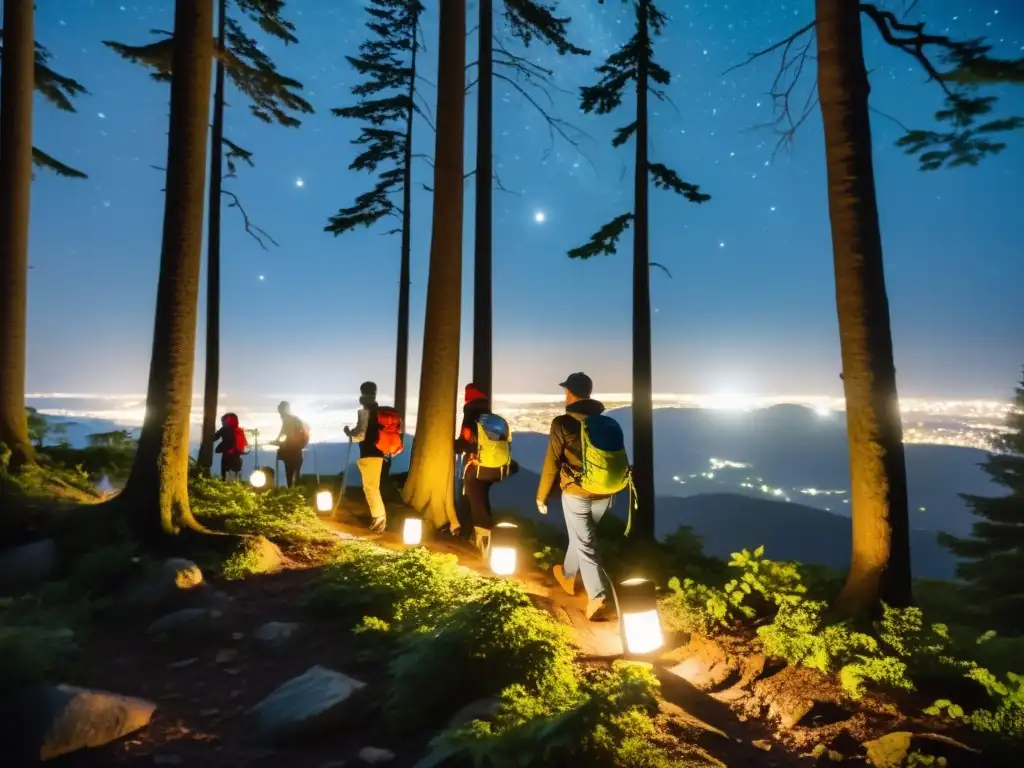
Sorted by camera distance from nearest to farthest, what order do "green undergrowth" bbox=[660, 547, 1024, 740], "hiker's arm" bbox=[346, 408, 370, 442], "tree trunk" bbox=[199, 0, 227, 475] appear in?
"green undergrowth" bbox=[660, 547, 1024, 740] → "hiker's arm" bbox=[346, 408, 370, 442] → "tree trunk" bbox=[199, 0, 227, 475]

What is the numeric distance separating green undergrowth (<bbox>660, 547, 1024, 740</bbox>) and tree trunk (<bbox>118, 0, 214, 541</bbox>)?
243 inches

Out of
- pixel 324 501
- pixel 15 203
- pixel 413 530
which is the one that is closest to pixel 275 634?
pixel 413 530

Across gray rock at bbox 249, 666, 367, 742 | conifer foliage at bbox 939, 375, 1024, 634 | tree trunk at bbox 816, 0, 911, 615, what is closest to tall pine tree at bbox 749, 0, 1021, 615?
tree trunk at bbox 816, 0, 911, 615

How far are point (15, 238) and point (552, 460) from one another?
10556mm

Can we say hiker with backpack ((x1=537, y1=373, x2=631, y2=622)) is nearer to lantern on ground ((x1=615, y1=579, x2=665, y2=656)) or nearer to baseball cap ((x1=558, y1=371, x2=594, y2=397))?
baseball cap ((x1=558, y1=371, x2=594, y2=397))

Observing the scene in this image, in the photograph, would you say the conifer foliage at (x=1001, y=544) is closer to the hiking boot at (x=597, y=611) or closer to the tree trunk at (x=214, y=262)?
the hiking boot at (x=597, y=611)

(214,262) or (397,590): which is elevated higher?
(214,262)

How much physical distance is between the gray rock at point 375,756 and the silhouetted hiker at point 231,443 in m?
10.7

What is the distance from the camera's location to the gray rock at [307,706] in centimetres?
388

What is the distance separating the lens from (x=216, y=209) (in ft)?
57.0

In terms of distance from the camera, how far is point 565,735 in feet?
10.1

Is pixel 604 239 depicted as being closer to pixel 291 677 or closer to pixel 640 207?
pixel 640 207

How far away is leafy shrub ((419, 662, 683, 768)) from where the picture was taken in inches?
122

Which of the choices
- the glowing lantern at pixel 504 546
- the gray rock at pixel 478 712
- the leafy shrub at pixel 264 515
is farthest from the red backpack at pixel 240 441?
the gray rock at pixel 478 712
